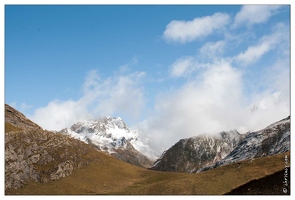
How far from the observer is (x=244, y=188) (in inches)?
2571

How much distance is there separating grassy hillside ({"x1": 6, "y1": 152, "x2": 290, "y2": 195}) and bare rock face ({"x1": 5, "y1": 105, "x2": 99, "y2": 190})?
11.4 feet

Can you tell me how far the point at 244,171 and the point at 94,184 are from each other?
168 ft

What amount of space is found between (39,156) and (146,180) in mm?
41558

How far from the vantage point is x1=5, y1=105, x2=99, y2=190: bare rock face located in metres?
110

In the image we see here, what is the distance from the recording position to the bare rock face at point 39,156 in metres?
110

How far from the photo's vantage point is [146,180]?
119062 millimetres

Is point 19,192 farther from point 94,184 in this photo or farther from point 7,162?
point 94,184

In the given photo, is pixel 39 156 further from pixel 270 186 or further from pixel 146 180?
pixel 270 186

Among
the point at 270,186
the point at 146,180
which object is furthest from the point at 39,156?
the point at 270,186

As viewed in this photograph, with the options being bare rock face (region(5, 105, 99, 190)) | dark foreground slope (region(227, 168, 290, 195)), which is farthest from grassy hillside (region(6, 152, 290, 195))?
dark foreground slope (region(227, 168, 290, 195))

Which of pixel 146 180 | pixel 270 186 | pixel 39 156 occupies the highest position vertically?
pixel 39 156

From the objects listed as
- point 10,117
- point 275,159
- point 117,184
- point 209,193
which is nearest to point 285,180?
point 209,193

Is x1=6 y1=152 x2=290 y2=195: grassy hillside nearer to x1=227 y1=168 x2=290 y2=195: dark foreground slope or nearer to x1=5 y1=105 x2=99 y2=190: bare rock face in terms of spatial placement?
x1=5 y1=105 x2=99 y2=190: bare rock face

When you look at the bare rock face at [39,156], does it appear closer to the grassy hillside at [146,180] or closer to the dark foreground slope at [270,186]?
the grassy hillside at [146,180]
